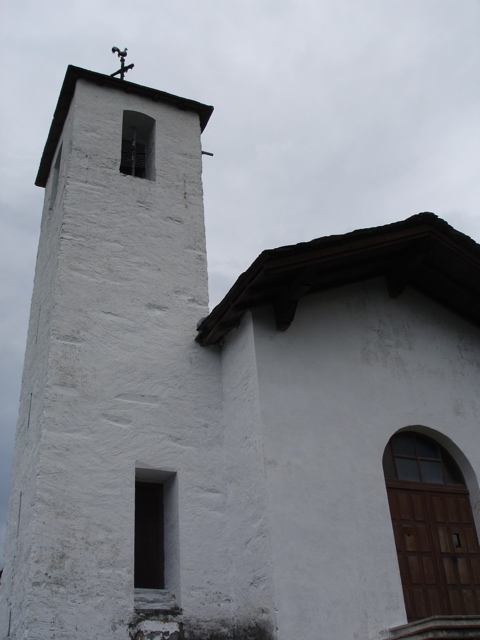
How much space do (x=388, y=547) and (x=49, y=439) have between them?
3.89 metres

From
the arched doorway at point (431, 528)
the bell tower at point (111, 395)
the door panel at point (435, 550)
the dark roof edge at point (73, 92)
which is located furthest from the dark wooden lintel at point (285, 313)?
the dark roof edge at point (73, 92)

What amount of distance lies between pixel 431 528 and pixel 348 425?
1595mm

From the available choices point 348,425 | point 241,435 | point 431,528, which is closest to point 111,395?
point 241,435

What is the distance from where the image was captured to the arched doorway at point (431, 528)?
7.97 metres

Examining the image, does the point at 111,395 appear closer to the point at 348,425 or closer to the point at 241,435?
the point at 241,435

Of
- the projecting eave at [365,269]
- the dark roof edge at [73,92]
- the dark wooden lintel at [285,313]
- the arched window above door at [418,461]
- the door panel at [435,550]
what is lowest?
the door panel at [435,550]

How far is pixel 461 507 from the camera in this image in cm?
884

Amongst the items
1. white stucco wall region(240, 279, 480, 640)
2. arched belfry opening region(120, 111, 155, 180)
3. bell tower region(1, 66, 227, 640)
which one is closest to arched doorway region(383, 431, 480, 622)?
white stucco wall region(240, 279, 480, 640)

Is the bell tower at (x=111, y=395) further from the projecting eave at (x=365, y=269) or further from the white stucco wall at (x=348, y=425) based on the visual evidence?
the white stucco wall at (x=348, y=425)

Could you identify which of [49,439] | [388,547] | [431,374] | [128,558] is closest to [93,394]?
[49,439]

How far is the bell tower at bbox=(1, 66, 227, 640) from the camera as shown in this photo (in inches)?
289

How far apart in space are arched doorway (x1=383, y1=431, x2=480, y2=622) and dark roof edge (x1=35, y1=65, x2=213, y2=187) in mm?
6587

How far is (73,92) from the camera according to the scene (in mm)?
11477

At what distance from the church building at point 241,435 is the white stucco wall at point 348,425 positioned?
2 centimetres
